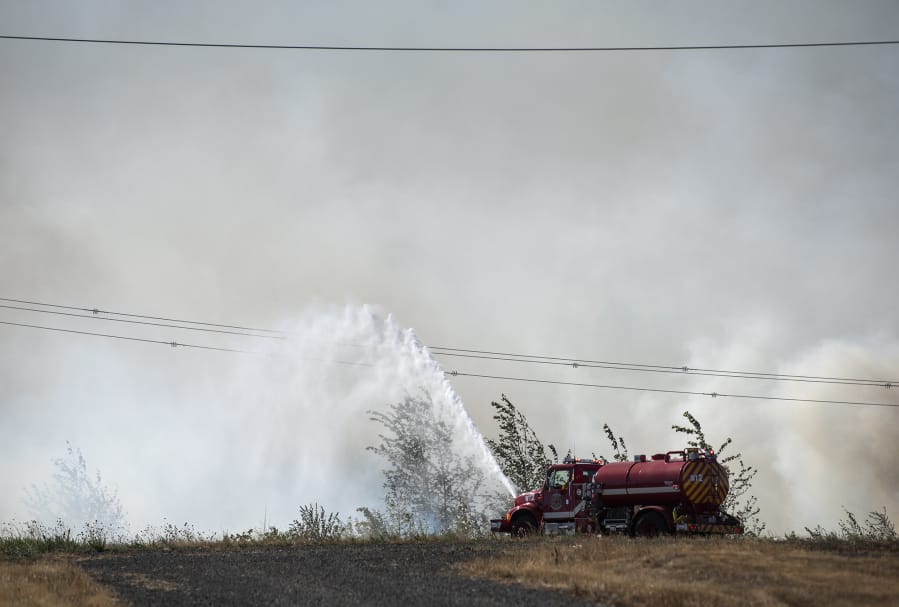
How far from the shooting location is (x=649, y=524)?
27.2 meters

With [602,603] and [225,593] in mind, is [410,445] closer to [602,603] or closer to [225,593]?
[225,593]

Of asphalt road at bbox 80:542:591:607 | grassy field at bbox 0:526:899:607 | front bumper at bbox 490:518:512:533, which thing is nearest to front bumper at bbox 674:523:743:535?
grassy field at bbox 0:526:899:607

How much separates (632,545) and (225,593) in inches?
402

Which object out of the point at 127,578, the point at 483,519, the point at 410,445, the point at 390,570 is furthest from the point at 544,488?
the point at 127,578

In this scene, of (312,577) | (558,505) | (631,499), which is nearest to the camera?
(312,577)

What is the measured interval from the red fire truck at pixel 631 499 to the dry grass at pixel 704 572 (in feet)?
14.9

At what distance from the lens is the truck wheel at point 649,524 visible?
26.9 metres

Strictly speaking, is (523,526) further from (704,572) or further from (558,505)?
(704,572)

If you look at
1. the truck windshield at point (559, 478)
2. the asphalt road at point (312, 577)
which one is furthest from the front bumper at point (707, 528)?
the asphalt road at point (312, 577)

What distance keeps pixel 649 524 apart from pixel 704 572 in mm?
10405

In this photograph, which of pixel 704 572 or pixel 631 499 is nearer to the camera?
pixel 704 572

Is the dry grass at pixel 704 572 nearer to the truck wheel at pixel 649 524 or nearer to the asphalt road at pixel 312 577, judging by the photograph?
the asphalt road at pixel 312 577

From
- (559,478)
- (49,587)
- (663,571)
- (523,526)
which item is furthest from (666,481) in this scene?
(49,587)

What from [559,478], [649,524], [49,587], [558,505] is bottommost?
[49,587]
